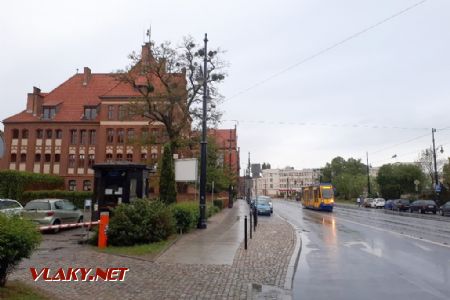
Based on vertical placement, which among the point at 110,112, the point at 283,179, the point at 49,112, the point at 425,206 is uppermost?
the point at 49,112

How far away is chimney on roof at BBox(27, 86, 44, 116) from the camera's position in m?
58.4

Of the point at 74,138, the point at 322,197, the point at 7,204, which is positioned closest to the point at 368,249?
the point at 7,204

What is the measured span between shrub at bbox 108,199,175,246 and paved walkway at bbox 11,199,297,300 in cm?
84

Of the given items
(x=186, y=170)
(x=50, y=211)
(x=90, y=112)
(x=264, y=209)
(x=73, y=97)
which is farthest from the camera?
(x=73, y=97)

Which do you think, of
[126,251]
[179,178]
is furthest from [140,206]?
Result: [179,178]

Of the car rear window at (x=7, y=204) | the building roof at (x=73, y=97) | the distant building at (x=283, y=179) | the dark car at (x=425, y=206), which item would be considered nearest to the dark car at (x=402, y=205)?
the dark car at (x=425, y=206)

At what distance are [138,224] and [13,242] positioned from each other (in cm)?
737

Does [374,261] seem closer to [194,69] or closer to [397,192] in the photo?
[194,69]

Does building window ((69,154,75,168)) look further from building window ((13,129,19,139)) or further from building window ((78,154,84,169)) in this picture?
building window ((13,129,19,139))

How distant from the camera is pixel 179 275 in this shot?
9.55 meters

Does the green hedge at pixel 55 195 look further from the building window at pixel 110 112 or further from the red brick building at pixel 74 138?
the building window at pixel 110 112

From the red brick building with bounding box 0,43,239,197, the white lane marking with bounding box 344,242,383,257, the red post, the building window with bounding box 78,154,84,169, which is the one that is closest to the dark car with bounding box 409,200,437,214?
the red brick building with bounding box 0,43,239,197

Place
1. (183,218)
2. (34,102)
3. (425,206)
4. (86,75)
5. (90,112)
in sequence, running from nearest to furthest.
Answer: (183,218), (425,206), (90,112), (34,102), (86,75)

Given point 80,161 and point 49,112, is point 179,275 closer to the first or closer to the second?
point 80,161
